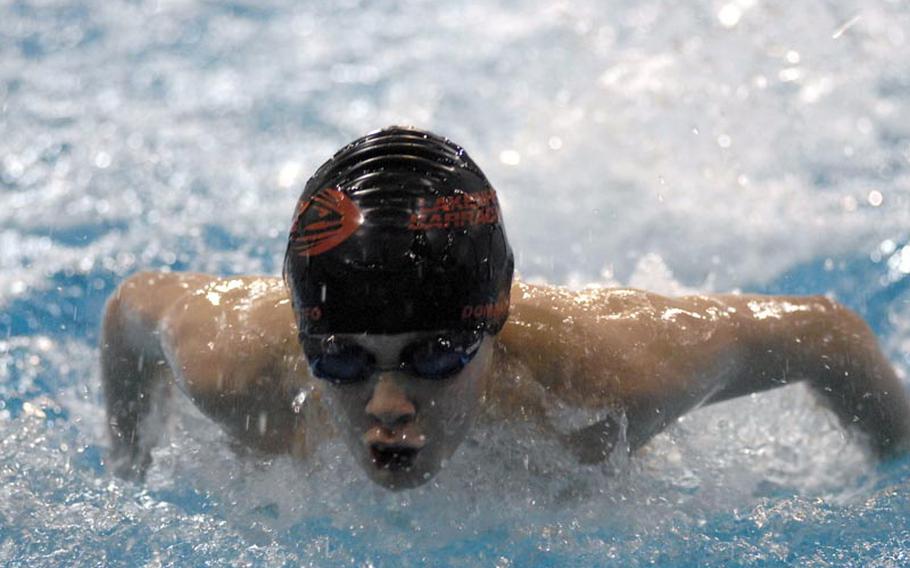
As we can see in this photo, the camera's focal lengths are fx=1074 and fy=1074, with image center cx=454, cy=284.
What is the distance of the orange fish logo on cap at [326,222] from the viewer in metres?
2.14

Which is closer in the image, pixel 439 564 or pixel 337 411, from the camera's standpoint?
pixel 337 411

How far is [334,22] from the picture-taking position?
6285mm

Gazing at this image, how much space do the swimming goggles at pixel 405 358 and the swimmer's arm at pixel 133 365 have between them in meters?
0.84

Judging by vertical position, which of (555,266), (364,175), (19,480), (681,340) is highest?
(364,175)

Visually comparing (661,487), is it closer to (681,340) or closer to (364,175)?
(681,340)

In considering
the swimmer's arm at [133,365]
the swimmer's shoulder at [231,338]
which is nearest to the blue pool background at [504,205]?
the swimmer's arm at [133,365]

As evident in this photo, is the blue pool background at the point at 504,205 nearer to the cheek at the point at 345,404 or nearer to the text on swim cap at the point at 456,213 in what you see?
the cheek at the point at 345,404

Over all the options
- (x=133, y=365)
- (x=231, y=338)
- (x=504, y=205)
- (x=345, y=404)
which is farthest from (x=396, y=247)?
(x=504, y=205)

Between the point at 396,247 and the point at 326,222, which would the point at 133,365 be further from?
the point at 396,247

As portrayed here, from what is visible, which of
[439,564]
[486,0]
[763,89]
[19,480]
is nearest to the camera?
[439,564]

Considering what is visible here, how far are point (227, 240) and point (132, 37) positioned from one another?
224 cm

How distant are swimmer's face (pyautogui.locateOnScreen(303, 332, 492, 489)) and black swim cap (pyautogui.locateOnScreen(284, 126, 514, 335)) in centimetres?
3

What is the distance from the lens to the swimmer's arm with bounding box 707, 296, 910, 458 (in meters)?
2.62

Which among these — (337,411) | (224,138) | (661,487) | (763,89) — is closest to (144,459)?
(337,411)
